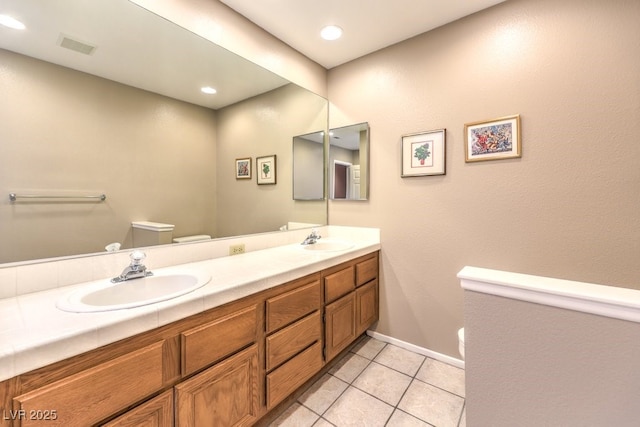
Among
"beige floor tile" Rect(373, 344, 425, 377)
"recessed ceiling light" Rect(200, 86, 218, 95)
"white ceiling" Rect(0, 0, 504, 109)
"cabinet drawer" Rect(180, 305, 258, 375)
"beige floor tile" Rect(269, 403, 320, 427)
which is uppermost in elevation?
"white ceiling" Rect(0, 0, 504, 109)

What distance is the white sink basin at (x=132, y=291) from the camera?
3.12 feet

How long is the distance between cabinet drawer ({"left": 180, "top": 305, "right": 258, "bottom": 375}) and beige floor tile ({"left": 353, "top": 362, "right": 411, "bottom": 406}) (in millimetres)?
982

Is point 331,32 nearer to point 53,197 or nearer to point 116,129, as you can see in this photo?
point 116,129

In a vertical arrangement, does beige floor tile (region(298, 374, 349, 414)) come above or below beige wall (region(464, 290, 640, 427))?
below

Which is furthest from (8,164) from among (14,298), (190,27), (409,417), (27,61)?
(409,417)

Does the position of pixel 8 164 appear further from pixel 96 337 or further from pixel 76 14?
pixel 96 337

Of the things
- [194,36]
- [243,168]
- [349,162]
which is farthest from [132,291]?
[349,162]

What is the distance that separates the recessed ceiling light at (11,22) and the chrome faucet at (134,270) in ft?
3.43

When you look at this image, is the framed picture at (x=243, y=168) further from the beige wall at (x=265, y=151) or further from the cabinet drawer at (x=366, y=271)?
the cabinet drawer at (x=366, y=271)

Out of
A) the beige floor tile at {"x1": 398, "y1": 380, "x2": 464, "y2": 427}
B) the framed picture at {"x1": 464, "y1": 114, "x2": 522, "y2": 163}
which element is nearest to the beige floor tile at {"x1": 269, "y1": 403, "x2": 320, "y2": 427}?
the beige floor tile at {"x1": 398, "y1": 380, "x2": 464, "y2": 427}

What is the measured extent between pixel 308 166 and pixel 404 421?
2043 mm

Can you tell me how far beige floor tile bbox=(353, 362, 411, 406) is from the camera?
1.68 m

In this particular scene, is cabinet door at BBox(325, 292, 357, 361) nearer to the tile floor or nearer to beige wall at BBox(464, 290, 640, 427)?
the tile floor

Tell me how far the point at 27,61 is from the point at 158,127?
0.53 metres
